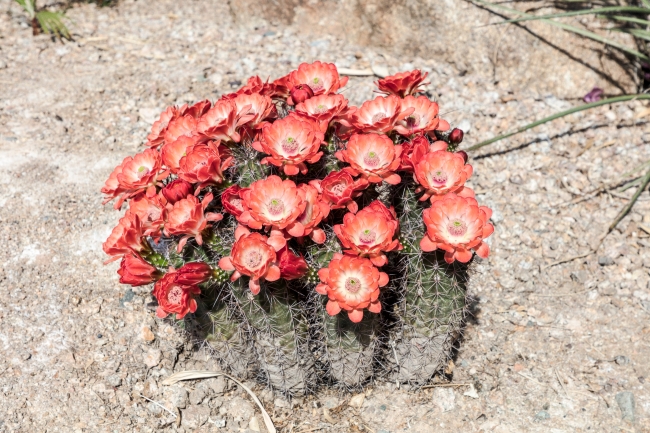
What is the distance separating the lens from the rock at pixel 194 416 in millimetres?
2607

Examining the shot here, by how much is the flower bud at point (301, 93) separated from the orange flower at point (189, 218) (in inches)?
18.9

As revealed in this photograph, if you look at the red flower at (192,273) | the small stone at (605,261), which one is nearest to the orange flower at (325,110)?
the red flower at (192,273)

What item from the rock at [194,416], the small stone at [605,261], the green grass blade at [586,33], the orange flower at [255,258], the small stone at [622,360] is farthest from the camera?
the green grass blade at [586,33]

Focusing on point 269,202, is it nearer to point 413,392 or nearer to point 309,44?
point 413,392

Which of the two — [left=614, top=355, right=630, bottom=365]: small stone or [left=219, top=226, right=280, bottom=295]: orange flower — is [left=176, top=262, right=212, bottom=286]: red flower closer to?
[left=219, top=226, right=280, bottom=295]: orange flower

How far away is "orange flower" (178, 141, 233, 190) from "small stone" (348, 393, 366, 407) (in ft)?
3.76

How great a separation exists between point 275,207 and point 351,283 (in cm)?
33

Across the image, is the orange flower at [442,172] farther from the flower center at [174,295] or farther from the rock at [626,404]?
the rock at [626,404]

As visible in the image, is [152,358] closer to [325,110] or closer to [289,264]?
[289,264]

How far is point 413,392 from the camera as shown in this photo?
8.98 ft

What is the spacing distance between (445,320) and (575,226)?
145 cm

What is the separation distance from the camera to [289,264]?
1.95 meters

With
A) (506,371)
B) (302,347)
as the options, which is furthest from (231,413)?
(506,371)

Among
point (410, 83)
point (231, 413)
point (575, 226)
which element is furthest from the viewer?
point (575, 226)
